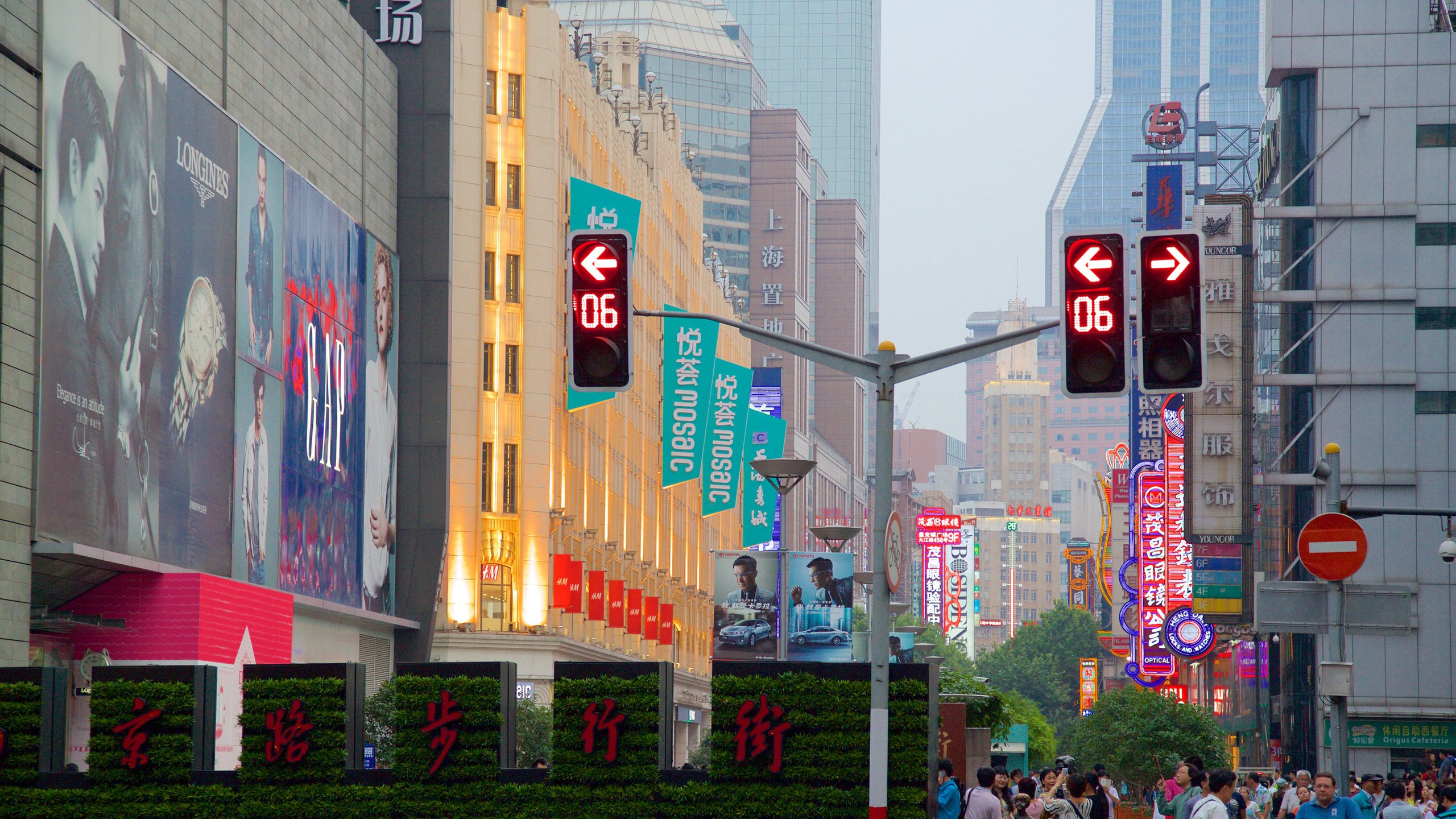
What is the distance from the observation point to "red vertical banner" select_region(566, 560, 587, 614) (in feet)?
192

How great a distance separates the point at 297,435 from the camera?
4400 centimetres

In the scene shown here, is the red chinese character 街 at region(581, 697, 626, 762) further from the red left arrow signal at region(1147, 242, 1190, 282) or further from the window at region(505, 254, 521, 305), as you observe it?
the window at region(505, 254, 521, 305)

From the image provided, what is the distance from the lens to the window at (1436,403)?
51.2m

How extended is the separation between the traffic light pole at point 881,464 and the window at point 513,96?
4127cm

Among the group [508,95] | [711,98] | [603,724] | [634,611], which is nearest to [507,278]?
[508,95]

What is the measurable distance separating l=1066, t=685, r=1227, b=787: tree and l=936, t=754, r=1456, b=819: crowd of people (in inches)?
1297

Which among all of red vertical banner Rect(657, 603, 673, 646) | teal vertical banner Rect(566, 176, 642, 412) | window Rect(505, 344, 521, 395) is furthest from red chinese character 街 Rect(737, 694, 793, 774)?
red vertical banner Rect(657, 603, 673, 646)

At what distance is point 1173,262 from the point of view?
12859 mm

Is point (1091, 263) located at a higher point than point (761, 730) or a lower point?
higher

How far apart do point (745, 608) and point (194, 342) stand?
18.7 metres

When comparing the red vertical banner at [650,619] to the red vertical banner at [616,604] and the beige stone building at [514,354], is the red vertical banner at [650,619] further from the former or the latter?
the beige stone building at [514,354]

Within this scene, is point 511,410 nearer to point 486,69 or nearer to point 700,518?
point 486,69

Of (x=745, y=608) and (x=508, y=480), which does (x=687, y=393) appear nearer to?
(x=508, y=480)

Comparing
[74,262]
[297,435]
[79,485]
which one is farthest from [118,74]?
[297,435]
